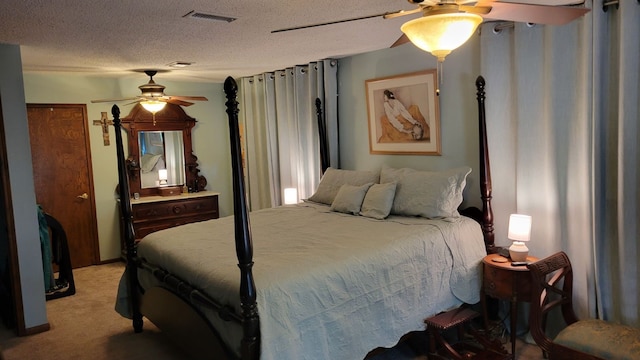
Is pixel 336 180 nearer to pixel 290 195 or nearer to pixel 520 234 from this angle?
pixel 290 195

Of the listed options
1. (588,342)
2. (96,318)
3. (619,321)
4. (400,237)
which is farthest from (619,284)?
(96,318)

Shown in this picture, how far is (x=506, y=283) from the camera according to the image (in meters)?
2.91

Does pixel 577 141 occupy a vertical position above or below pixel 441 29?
below

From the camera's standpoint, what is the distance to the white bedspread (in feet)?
7.55

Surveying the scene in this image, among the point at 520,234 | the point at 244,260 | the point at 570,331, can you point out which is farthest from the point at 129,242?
the point at 570,331

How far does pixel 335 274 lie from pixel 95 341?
2.14 m

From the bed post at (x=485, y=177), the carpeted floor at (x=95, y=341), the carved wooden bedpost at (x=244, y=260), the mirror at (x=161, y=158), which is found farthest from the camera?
the mirror at (x=161, y=158)

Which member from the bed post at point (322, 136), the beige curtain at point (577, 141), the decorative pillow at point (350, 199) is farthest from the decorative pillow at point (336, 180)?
the beige curtain at point (577, 141)

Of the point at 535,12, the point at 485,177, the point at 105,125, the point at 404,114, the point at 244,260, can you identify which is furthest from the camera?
the point at 105,125

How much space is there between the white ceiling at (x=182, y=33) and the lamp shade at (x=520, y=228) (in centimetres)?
136

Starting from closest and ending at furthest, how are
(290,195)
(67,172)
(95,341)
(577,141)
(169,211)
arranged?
(577,141), (95,341), (290,195), (67,172), (169,211)

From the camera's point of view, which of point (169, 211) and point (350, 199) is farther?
point (169, 211)

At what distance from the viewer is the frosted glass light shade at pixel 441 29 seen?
173 centimetres

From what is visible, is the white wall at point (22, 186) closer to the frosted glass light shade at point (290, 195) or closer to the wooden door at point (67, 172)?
the wooden door at point (67, 172)
